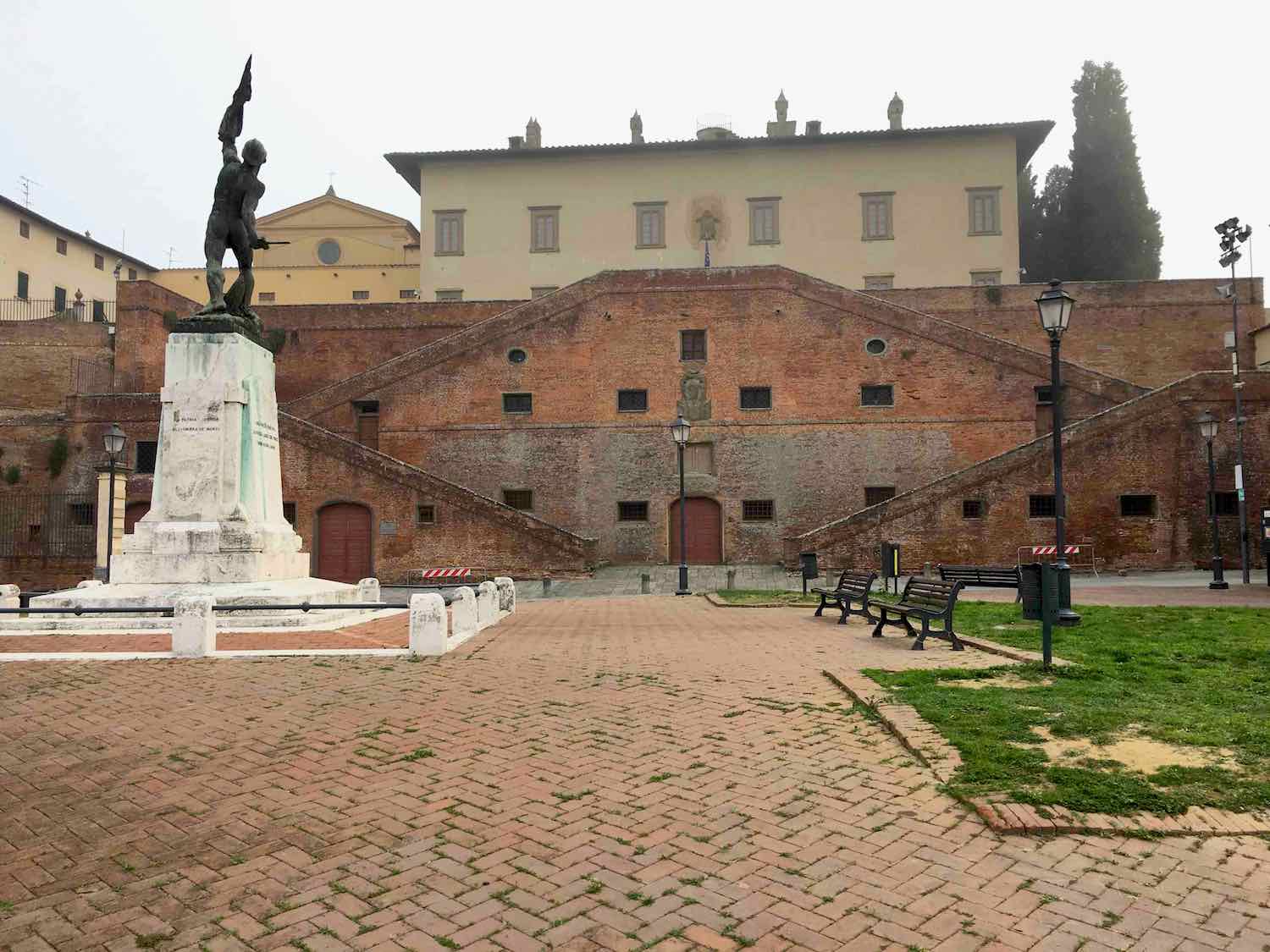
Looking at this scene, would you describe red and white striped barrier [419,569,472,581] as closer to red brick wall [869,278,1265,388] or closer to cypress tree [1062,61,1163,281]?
red brick wall [869,278,1265,388]

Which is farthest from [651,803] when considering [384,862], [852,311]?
[852,311]

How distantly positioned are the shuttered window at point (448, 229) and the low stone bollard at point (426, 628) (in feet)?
98.8

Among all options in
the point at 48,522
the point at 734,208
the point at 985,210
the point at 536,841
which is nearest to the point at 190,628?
the point at 536,841

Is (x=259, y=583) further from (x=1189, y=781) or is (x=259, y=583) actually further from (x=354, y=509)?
(x=354, y=509)

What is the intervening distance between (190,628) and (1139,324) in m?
32.1

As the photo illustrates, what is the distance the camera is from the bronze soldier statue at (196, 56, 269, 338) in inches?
526

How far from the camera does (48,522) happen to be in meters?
26.0

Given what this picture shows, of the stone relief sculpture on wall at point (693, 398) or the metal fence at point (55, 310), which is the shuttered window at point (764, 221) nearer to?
the stone relief sculpture on wall at point (693, 398)

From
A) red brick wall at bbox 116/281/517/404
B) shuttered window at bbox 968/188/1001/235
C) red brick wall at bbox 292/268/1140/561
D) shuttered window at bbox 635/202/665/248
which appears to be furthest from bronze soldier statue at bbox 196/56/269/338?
shuttered window at bbox 968/188/1001/235

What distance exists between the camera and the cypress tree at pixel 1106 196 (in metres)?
42.4

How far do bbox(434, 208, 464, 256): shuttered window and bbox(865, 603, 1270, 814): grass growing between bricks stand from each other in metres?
31.7

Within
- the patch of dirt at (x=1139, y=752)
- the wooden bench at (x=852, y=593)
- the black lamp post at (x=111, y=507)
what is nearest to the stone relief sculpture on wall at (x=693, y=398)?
the wooden bench at (x=852, y=593)

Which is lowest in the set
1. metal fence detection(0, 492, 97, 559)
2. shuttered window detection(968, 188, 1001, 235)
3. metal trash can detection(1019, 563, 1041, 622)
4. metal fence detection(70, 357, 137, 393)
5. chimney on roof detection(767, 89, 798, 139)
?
metal trash can detection(1019, 563, 1041, 622)

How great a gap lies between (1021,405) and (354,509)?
2098cm
